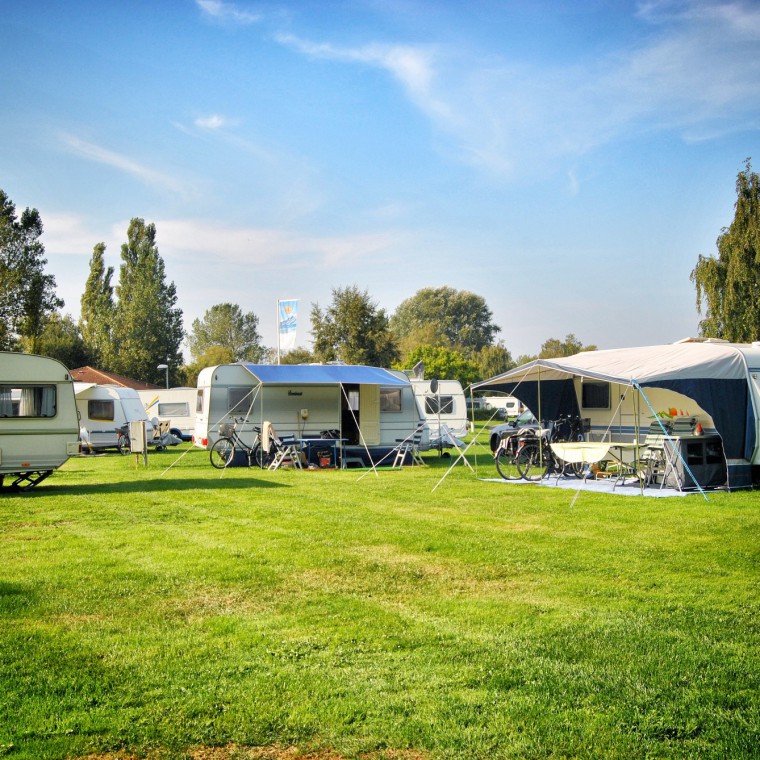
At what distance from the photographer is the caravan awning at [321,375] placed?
695 inches

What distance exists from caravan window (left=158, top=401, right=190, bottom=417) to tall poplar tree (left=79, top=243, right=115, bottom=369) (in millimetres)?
22347

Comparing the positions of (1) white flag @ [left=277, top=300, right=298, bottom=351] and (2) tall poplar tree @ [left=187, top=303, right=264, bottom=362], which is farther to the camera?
(2) tall poplar tree @ [left=187, top=303, right=264, bottom=362]

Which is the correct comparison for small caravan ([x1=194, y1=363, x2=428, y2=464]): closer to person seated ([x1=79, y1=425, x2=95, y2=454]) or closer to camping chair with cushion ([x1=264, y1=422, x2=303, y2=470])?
camping chair with cushion ([x1=264, y1=422, x2=303, y2=470])

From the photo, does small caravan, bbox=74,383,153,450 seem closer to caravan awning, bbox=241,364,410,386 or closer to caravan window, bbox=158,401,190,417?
caravan window, bbox=158,401,190,417

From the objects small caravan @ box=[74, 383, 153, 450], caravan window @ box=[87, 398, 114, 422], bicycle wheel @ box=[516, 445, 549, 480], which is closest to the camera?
bicycle wheel @ box=[516, 445, 549, 480]

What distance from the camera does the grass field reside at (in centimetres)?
332

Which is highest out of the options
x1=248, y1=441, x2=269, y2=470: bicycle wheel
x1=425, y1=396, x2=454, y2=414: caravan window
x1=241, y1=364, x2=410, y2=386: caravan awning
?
x1=241, y1=364, x2=410, y2=386: caravan awning

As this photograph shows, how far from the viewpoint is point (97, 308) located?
48656 mm

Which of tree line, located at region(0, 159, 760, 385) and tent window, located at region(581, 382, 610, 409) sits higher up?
tree line, located at region(0, 159, 760, 385)

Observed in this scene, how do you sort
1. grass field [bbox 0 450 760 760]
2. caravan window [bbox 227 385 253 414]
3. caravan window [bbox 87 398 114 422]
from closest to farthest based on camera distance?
grass field [bbox 0 450 760 760] → caravan window [bbox 227 385 253 414] → caravan window [bbox 87 398 114 422]

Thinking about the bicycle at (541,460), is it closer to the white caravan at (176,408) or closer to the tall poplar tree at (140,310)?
the white caravan at (176,408)

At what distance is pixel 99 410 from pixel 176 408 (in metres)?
5.13

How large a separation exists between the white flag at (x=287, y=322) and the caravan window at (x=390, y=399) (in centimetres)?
929

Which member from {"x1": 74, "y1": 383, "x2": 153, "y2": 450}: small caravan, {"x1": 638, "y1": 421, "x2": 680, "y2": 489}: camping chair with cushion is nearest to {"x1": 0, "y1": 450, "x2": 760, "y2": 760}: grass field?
{"x1": 638, "y1": 421, "x2": 680, "y2": 489}: camping chair with cushion
